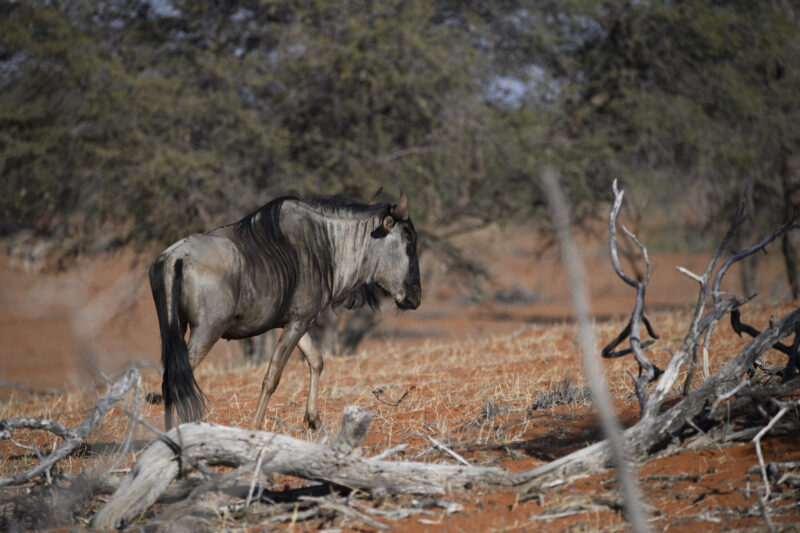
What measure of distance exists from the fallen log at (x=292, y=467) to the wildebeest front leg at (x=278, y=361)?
67.2 inches

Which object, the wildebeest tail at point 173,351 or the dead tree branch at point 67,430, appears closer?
the dead tree branch at point 67,430

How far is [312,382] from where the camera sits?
18.7 feet

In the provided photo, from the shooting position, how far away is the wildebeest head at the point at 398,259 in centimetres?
611

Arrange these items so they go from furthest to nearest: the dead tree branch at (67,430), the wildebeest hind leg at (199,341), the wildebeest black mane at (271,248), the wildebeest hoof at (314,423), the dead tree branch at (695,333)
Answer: the wildebeest hoof at (314,423)
the wildebeest black mane at (271,248)
the wildebeest hind leg at (199,341)
the dead tree branch at (695,333)
the dead tree branch at (67,430)

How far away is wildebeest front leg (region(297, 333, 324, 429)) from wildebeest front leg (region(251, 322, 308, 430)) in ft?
1.07

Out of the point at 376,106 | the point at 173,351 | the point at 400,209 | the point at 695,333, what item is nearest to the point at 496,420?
the point at 695,333

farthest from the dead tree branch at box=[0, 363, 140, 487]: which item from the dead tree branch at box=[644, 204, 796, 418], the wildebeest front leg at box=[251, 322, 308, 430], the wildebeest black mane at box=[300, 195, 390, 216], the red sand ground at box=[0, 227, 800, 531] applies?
the dead tree branch at box=[644, 204, 796, 418]

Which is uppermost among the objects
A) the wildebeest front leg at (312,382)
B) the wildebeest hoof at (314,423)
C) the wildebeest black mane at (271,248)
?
the wildebeest black mane at (271,248)

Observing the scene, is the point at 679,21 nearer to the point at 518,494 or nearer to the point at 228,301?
the point at 228,301

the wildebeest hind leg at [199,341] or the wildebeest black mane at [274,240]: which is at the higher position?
the wildebeest black mane at [274,240]

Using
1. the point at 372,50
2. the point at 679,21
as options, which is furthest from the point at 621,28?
the point at 372,50

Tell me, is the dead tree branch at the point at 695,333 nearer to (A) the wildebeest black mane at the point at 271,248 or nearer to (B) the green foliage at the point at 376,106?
(A) the wildebeest black mane at the point at 271,248

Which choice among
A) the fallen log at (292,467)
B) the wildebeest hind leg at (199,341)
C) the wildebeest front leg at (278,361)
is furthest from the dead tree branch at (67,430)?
the wildebeest front leg at (278,361)

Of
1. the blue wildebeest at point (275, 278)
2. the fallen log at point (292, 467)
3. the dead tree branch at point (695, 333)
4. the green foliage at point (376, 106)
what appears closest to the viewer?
the fallen log at point (292, 467)
